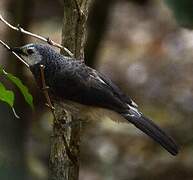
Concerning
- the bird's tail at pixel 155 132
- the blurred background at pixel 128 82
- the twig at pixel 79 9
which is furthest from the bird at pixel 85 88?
the blurred background at pixel 128 82

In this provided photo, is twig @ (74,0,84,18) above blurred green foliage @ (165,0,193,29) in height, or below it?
below

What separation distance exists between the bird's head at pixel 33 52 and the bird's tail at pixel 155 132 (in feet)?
2.38

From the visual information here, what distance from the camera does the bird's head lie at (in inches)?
190

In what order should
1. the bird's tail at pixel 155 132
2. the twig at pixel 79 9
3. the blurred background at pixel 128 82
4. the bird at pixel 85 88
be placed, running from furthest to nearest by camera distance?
the blurred background at pixel 128 82
the bird at pixel 85 88
the bird's tail at pixel 155 132
the twig at pixel 79 9

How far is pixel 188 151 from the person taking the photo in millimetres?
8523

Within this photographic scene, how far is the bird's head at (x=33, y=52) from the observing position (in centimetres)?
482

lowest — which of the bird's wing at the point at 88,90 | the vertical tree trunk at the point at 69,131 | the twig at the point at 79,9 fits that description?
the vertical tree trunk at the point at 69,131

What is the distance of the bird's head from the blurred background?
4.26 feet

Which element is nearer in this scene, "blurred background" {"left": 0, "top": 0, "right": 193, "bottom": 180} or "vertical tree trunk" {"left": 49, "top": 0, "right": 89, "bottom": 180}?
"vertical tree trunk" {"left": 49, "top": 0, "right": 89, "bottom": 180}

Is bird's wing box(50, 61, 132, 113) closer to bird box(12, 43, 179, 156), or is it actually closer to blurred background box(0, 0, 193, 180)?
bird box(12, 43, 179, 156)

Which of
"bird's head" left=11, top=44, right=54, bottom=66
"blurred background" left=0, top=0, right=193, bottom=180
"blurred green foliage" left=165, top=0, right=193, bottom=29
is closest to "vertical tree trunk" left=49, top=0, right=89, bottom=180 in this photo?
"blurred green foliage" left=165, top=0, right=193, bottom=29

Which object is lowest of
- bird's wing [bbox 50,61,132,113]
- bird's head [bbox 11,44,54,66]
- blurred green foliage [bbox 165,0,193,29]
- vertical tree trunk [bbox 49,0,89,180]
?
vertical tree trunk [bbox 49,0,89,180]

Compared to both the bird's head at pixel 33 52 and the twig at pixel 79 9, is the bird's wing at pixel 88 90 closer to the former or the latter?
the bird's head at pixel 33 52

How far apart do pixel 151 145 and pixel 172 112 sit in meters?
0.80
